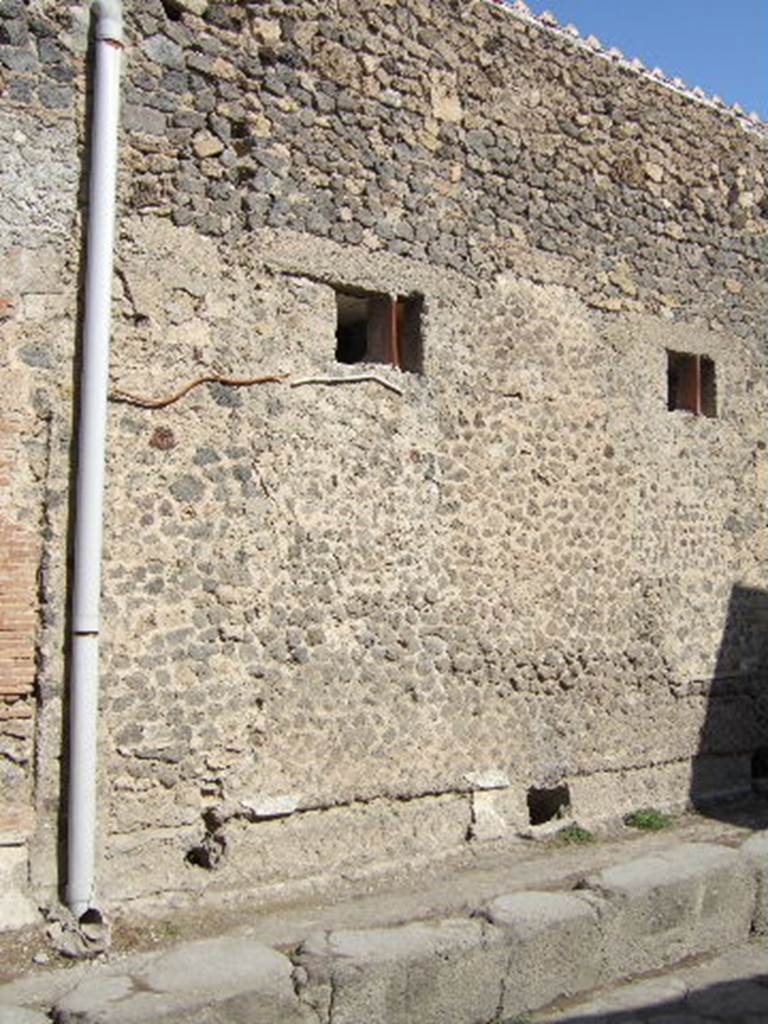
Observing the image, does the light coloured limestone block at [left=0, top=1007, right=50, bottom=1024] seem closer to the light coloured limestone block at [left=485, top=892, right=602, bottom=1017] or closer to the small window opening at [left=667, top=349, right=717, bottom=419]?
the light coloured limestone block at [left=485, top=892, right=602, bottom=1017]

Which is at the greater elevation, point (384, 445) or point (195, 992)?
point (384, 445)

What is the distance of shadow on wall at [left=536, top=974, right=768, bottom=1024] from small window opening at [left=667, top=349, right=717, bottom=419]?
473cm

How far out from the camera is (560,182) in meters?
7.92

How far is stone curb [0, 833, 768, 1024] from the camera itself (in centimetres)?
401

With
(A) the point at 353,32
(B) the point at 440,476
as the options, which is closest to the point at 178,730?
(B) the point at 440,476

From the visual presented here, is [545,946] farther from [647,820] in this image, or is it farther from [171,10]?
[171,10]

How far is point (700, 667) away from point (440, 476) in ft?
9.36

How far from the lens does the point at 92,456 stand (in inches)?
221

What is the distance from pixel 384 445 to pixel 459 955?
3150mm

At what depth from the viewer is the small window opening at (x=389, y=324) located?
7.00 metres

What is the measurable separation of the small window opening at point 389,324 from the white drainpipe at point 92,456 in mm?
1637

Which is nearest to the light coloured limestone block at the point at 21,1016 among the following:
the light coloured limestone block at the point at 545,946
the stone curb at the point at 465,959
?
the stone curb at the point at 465,959

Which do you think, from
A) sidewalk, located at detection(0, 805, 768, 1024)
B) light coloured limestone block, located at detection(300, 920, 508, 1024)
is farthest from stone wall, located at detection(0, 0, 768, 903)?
light coloured limestone block, located at detection(300, 920, 508, 1024)

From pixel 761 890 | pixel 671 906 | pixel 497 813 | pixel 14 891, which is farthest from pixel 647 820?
pixel 14 891
